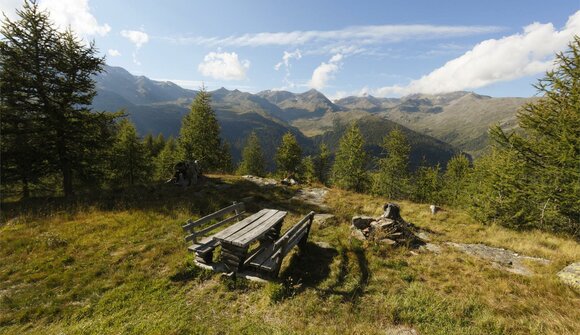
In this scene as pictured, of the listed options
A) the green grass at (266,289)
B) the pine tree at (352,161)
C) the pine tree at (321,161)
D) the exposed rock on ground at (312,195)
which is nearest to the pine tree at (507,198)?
the green grass at (266,289)

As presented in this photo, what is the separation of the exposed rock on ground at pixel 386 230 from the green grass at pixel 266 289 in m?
0.55

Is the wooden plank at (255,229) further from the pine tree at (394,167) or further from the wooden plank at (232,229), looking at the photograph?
the pine tree at (394,167)

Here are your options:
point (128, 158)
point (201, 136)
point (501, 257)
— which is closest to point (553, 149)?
point (501, 257)

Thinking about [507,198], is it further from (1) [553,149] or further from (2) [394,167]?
(2) [394,167]

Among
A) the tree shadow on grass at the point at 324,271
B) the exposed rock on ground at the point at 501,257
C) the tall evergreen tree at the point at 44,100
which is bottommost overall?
the exposed rock on ground at the point at 501,257

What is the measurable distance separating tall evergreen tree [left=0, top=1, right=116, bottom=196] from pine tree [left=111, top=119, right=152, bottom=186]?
14.3 m

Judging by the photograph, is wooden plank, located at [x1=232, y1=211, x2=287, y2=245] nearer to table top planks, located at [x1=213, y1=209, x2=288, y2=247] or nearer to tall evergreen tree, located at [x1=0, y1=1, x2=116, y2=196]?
table top planks, located at [x1=213, y1=209, x2=288, y2=247]

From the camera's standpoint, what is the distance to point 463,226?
13.9 m

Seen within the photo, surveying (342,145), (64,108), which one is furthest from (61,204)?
(342,145)

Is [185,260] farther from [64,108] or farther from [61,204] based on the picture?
[64,108]

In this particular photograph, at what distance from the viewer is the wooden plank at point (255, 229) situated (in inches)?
289

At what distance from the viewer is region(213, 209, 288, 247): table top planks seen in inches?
290

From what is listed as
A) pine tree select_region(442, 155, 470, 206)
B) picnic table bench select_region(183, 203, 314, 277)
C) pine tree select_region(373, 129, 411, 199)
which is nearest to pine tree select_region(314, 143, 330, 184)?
pine tree select_region(373, 129, 411, 199)

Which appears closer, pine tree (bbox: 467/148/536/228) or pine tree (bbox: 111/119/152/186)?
pine tree (bbox: 467/148/536/228)
